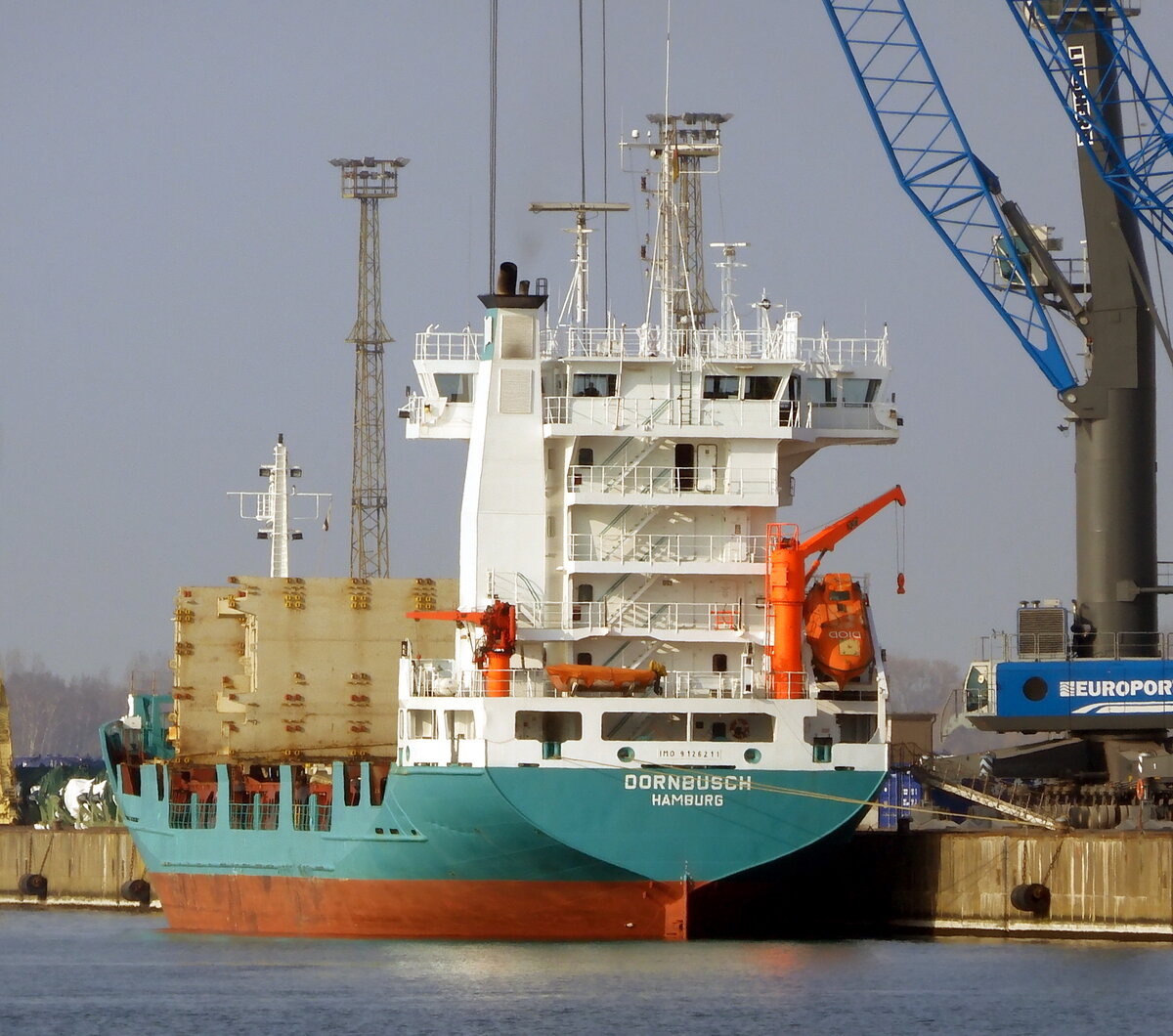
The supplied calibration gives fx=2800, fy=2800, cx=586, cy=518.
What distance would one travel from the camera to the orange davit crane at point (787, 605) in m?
46.3

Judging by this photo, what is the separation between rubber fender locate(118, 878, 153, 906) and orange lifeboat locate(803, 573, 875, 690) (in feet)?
66.8

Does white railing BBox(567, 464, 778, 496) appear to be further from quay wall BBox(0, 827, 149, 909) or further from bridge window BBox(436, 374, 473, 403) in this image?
quay wall BBox(0, 827, 149, 909)

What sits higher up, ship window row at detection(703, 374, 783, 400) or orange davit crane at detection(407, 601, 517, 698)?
ship window row at detection(703, 374, 783, 400)

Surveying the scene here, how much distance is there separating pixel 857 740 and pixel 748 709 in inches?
110

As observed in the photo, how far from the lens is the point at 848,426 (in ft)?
166

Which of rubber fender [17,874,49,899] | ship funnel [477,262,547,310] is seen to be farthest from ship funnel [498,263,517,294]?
rubber fender [17,874,49,899]

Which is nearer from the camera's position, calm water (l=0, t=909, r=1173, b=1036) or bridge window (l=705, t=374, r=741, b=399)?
calm water (l=0, t=909, r=1173, b=1036)

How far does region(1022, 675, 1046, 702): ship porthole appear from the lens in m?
52.2

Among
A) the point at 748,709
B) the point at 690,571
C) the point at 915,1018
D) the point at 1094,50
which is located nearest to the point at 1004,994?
the point at 915,1018

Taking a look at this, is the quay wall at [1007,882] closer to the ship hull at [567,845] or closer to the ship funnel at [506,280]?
the ship hull at [567,845]

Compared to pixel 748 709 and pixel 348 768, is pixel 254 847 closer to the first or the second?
pixel 348 768

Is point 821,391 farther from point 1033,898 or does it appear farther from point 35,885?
point 35,885

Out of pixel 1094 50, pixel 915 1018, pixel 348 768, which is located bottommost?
pixel 915 1018

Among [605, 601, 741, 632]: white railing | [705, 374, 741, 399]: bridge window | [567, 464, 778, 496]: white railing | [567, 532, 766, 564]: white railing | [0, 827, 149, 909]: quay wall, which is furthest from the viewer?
[0, 827, 149, 909]: quay wall
